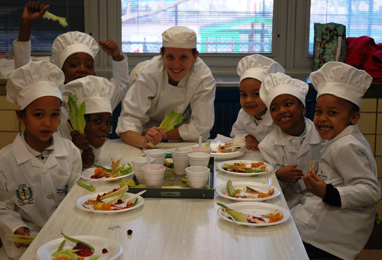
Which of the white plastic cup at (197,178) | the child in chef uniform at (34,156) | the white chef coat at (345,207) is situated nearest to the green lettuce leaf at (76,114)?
the child in chef uniform at (34,156)

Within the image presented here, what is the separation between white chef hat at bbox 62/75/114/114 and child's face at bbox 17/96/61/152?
0.30m

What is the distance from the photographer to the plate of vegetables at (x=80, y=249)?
1.59m

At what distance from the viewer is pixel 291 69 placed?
4.95m

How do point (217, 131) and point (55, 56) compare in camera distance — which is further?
point (217, 131)

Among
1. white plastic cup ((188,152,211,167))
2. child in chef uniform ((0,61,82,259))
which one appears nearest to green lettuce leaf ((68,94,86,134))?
child in chef uniform ((0,61,82,259))

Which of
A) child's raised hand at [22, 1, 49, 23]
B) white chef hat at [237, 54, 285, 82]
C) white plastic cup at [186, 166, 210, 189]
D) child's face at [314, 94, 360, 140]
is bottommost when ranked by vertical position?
white plastic cup at [186, 166, 210, 189]

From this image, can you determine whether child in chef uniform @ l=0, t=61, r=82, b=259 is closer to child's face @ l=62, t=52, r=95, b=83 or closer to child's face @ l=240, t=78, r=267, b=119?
child's face @ l=62, t=52, r=95, b=83

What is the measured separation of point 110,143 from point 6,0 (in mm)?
2373

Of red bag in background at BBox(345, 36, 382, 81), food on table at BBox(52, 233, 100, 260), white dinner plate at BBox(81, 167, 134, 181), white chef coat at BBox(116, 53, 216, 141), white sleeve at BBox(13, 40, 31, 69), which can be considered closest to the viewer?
food on table at BBox(52, 233, 100, 260)

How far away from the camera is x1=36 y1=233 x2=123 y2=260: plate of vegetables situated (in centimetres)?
159

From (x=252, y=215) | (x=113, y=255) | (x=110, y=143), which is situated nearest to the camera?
(x=113, y=255)

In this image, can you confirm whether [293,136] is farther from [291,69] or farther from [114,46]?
[291,69]

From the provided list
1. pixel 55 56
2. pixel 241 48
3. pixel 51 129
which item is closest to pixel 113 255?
pixel 51 129

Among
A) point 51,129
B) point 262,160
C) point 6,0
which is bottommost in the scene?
point 262,160
